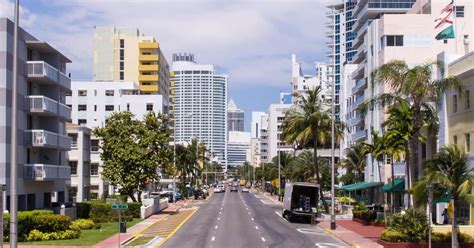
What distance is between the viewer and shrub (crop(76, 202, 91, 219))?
55188 millimetres

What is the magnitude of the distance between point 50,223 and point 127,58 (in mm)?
120848

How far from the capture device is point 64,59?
5934 cm

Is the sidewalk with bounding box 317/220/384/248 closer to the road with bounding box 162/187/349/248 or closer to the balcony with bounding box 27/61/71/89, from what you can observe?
the road with bounding box 162/187/349/248

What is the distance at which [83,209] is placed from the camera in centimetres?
5547

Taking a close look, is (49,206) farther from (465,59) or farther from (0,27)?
(465,59)

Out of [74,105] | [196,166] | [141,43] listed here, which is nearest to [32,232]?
[74,105]

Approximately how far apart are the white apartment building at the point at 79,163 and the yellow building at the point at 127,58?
257 feet

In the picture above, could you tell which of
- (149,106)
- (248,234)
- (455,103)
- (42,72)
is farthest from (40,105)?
(149,106)

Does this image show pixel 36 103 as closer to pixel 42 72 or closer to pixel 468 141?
pixel 42 72

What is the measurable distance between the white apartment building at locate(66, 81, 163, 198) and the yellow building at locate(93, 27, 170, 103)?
1234 inches

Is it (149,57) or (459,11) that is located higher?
(149,57)

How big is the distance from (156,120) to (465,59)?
105 ft

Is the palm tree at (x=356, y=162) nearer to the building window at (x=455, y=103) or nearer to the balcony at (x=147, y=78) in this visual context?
the building window at (x=455, y=103)

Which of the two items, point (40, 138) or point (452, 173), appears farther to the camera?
point (40, 138)
